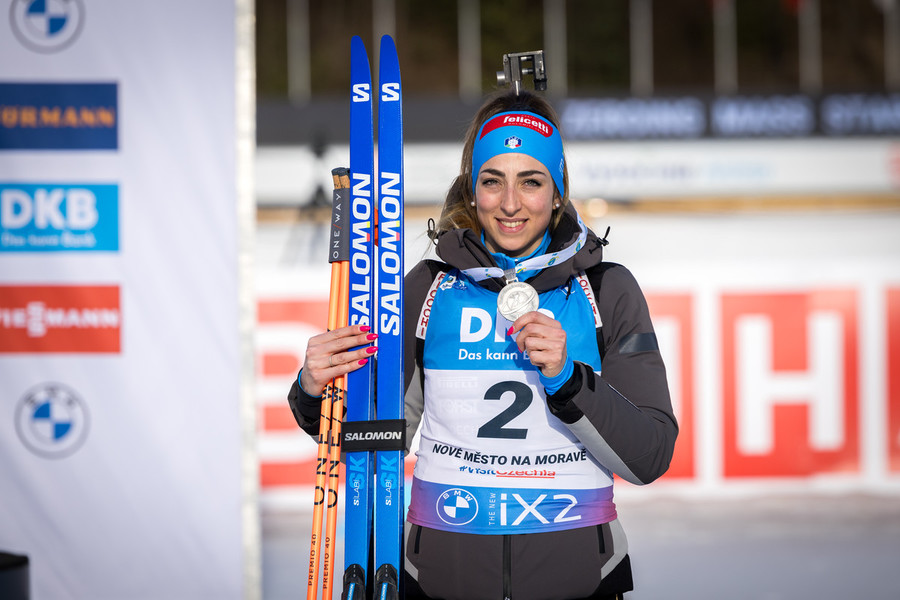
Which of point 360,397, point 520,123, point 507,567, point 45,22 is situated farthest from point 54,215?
point 507,567

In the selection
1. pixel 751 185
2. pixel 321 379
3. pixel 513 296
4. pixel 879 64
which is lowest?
pixel 321 379

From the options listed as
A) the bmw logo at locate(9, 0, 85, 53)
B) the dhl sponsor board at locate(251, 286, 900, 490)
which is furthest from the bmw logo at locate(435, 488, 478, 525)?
the dhl sponsor board at locate(251, 286, 900, 490)

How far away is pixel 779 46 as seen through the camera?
32.2 ft

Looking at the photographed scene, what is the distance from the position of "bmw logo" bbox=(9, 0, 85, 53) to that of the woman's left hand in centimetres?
199

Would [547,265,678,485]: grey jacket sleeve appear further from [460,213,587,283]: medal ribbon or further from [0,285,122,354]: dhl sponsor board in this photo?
[0,285,122,354]: dhl sponsor board

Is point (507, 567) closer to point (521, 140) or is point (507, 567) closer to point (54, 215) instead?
point (521, 140)

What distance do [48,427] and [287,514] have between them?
8.34 ft

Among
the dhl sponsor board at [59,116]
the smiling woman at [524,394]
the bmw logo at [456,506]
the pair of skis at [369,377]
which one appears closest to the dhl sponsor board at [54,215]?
the dhl sponsor board at [59,116]

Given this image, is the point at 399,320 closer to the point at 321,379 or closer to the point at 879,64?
the point at 321,379

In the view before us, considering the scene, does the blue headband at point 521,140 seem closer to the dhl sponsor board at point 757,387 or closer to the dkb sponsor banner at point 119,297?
the dkb sponsor banner at point 119,297

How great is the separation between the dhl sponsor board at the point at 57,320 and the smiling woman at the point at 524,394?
1360 mm

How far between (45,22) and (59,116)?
0.90 ft

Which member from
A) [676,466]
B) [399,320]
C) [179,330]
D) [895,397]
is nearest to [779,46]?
[895,397]

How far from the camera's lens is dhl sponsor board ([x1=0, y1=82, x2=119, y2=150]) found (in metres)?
2.68
